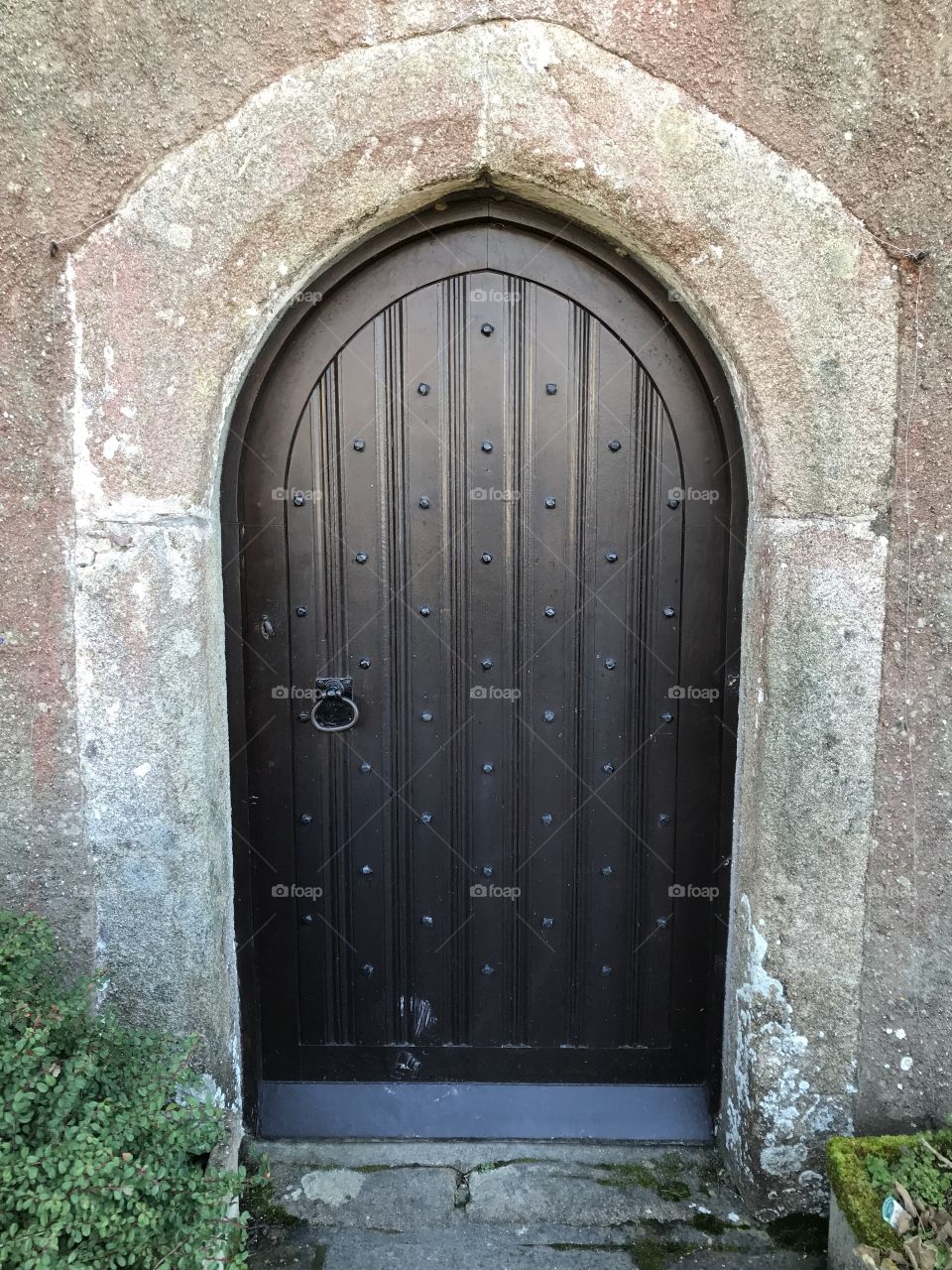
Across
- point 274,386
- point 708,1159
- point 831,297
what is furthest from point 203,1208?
point 831,297

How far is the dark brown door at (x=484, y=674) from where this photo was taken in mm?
2035

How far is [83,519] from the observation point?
1822 mm

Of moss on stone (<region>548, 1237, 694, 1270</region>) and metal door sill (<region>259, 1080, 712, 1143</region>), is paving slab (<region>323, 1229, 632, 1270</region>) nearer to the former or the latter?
moss on stone (<region>548, 1237, 694, 1270</region>)

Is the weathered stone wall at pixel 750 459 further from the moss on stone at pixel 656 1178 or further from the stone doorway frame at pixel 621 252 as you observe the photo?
the moss on stone at pixel 656 1178

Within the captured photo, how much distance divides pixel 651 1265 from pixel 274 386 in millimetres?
2238

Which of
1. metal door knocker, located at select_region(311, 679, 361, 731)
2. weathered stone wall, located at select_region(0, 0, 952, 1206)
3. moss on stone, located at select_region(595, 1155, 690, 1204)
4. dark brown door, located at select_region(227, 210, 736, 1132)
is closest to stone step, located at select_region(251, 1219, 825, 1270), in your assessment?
moss on stone, located at select_region(595, 1155, 690, 1204)

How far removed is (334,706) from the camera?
214 centimetres

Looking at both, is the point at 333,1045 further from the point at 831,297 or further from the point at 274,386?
the point at 831,297

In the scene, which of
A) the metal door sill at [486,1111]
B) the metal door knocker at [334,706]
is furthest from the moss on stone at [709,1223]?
the metal door knocker at [334,706]

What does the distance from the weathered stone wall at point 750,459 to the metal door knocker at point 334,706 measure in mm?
282

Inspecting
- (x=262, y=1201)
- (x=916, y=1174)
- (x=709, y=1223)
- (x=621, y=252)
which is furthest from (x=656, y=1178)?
(x=621, y=252)

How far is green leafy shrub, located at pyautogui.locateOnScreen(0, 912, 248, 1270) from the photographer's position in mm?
1373

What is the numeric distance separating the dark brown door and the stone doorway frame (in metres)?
0.16

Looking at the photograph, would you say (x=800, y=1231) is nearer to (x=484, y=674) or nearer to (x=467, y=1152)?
(x=467, y=1152)
